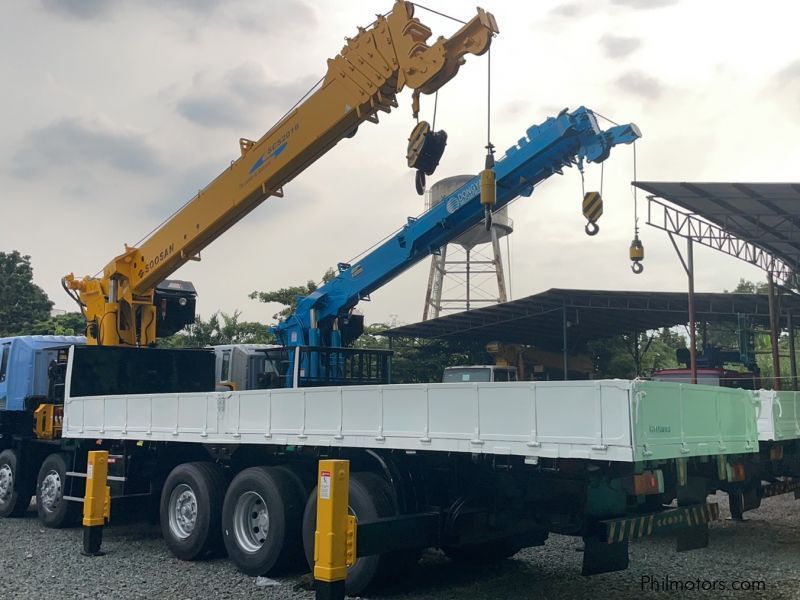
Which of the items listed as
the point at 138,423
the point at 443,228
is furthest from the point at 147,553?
the point at 443,228

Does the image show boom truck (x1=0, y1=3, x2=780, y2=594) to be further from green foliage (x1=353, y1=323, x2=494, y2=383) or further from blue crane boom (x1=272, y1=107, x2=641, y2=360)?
green foliage (x1=353, y1=323, x2=494, y2=383)

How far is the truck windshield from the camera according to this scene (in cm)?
1948

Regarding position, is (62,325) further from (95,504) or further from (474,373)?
(95,504)

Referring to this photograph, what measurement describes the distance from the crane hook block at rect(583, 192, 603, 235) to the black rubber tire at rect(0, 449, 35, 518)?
9124 millimetres

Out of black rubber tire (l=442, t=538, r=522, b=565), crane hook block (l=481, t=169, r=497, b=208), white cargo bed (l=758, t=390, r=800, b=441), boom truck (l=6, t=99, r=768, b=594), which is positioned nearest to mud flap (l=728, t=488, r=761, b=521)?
white cargo bed (l=758, t=390, r=800, b=441)

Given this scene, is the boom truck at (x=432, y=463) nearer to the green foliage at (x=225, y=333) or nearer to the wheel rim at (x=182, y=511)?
the wheel rim at (x=182, y=511)

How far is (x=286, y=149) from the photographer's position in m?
11.6

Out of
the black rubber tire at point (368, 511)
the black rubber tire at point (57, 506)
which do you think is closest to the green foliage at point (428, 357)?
the black rubber tire at point (57, 506)

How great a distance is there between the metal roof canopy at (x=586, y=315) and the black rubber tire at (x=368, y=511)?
15905mm

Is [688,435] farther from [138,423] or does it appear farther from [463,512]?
Result: [138,423]

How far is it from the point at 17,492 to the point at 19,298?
30.8m

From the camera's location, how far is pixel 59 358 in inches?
465

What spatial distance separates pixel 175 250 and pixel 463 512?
7.75 m

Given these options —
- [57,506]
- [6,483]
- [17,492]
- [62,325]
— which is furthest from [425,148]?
[62,325]
